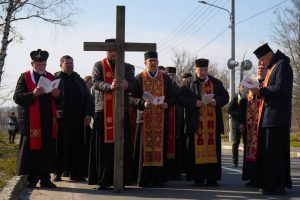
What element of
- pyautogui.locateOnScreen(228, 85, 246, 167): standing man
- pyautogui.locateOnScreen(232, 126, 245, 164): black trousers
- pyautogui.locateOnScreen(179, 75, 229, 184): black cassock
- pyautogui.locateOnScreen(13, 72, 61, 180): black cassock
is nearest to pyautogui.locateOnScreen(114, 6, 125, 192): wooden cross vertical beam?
pyautogui.locateOnScreen(13, 72, 61, 180): black cassock

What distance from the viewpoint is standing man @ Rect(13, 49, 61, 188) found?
8.88 metres

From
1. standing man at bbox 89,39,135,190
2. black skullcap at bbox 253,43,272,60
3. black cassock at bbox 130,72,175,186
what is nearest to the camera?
black skullcap at bbox 253,43,272,60

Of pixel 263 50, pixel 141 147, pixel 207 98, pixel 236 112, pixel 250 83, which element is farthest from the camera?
pixel 236 112

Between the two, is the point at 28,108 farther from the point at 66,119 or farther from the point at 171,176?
the point at 171,176

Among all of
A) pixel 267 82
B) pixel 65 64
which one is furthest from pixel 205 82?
pixel 65 64

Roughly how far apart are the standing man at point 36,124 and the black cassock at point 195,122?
87.8 inches

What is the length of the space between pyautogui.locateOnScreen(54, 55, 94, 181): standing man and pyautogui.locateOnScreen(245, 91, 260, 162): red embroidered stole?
116 inches

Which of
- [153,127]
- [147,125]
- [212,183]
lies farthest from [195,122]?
[212,183]

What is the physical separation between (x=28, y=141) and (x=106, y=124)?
50.0 inches

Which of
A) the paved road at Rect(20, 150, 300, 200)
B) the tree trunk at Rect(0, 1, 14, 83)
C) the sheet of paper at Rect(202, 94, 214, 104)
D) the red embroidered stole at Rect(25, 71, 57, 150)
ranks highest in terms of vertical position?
the tree trunk at Rect(0, 1, 14, 83)

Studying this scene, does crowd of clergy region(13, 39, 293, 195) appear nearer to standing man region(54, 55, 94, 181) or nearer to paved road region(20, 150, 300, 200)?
standing man region(54, 55, 94, 181)

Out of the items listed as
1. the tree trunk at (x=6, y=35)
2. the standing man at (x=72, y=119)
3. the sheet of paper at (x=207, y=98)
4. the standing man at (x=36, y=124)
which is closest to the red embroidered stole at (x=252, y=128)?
the sheet of paper at (x=207, y=98)

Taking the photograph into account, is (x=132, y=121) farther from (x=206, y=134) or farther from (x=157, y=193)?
(x=157, y=193)

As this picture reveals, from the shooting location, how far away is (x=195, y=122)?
9.70 m
